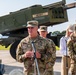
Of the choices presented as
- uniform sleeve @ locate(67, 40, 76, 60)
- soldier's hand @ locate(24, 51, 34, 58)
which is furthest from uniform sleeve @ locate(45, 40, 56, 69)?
uniform sleeve @ locate(67, 40, 76, 60)

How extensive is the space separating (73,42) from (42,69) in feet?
3.96

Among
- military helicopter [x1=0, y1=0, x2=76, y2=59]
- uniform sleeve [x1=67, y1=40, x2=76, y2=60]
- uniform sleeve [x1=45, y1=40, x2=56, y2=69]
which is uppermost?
uniform sleeve [x1=45, y1=40, x2=56, y2=69]

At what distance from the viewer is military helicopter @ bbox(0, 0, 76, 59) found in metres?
15.4

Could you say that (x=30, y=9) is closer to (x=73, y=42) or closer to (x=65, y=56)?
(x=65, y=56)

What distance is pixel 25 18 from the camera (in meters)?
15.9

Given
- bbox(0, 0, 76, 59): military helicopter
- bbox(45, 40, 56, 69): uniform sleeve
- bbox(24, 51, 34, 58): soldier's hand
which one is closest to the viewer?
bbox(24, 51, 34, 58): soldier's hand

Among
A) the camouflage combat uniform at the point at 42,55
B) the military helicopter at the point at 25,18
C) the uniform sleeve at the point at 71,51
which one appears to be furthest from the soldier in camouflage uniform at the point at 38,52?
the military helicopter at the point at 25,18

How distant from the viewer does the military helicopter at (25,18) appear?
15430 mm

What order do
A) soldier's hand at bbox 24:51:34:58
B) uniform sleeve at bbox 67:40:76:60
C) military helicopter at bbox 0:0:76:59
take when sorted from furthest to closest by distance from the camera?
1. military helicopter at bbox 0:0:76:59
2. uniform sleeve at bbox 67:40:76:60
3. soldier's hand at bbox 24:51:34:58

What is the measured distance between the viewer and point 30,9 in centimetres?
1578

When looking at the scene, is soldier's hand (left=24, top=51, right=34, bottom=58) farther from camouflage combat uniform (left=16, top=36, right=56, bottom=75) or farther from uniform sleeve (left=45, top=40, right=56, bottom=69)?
uniform sleeve (left=45, top=40, right=56, bottom=69)

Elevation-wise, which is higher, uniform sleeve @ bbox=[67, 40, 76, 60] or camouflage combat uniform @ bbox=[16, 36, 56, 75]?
camouflage combat uniform @ bbox=[16, 36, 56, 75]

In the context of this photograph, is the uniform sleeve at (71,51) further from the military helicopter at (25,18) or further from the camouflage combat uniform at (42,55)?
the military helicopter at (25,18)

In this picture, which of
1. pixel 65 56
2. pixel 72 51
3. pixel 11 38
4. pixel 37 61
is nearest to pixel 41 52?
pixel 37 61
